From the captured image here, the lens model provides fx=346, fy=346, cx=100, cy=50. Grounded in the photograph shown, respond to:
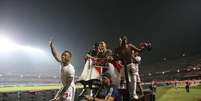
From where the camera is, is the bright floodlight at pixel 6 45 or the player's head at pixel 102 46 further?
the bright floodlight at pixel 6 45

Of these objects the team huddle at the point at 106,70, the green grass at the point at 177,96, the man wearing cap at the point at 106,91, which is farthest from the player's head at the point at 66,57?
the green grass at the point at 177,96

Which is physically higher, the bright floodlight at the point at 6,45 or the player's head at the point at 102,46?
the bright floodlight at the point at 6,45

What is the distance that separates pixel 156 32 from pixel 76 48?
584 inches

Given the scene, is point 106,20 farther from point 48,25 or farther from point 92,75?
point 92,75

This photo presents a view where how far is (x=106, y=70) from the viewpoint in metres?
10.0

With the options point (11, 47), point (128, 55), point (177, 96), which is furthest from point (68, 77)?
point (11, 47)

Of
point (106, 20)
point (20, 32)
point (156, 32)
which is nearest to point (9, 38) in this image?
point (20, 32)

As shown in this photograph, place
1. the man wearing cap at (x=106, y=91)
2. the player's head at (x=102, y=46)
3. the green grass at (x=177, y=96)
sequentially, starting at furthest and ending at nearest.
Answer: the green grass at (x=177, y=96) < the player's head at (x=102, y=46) < the man wearing cap at (x=106, y=91)

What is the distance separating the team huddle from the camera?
8.02m

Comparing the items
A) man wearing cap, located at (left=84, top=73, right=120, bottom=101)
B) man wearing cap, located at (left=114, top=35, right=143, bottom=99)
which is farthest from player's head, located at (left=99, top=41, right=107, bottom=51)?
man wearing cap, located at (left=84, top=73, right=120, bottom=101)

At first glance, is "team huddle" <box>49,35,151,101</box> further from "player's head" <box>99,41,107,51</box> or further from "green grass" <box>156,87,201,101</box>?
"green grass" <box>156,87,201,101</box>

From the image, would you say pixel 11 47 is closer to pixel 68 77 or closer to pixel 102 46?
pixel 102 46

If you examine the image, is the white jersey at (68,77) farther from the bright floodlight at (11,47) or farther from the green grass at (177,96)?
the bright floodlight at (11,47)

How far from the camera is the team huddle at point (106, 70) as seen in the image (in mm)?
8016
